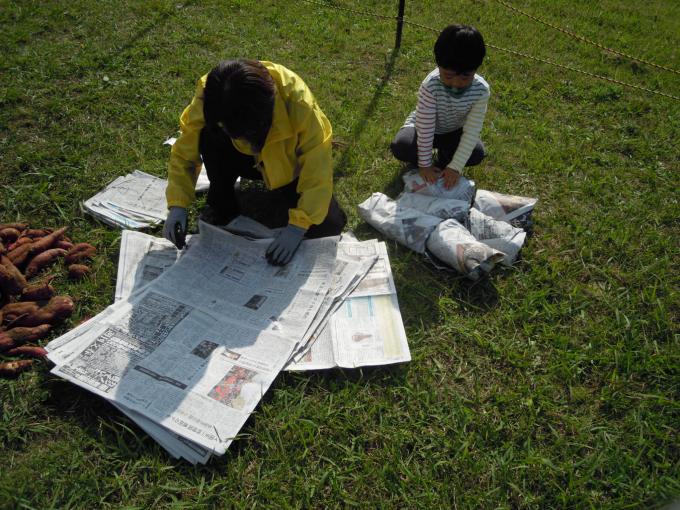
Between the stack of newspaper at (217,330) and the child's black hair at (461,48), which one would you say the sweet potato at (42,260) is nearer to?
the stack of newspaper at (217,330)

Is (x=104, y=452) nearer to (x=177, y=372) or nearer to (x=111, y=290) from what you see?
(x=177, y=372)

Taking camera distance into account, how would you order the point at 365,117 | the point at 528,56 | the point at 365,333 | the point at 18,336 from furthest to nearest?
the point at 528,56 < the point at 365,117 < the point at 365,333 < the point at 18,336

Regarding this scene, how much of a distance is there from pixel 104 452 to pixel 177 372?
411mm

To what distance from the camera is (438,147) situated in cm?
324

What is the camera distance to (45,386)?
2053 mm

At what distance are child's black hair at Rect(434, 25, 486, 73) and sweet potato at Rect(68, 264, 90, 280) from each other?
2.29m

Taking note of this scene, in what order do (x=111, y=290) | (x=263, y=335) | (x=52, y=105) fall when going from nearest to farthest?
(x=263, y=335), (x=111, y=290), (x=52, y=105)

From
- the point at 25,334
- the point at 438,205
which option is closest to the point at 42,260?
the point at 25,334

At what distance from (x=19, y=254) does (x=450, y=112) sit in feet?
8.73

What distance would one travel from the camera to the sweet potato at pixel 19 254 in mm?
2463

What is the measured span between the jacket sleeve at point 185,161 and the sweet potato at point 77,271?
59 centimetres

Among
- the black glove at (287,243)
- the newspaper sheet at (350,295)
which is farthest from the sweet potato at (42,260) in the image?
the black glove at (287,243)

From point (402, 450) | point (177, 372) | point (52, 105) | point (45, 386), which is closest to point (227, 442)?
point (177, 372)

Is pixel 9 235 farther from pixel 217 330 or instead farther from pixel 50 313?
pixel 217 330
